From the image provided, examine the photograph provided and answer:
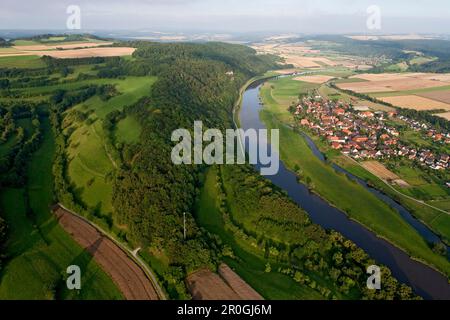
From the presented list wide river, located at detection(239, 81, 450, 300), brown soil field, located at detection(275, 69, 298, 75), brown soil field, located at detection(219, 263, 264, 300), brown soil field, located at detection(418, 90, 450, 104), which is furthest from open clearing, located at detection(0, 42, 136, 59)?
brown soil field, located at detection(219, 263, 264, 300)

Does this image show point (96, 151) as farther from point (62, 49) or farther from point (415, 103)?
point (62, 49)

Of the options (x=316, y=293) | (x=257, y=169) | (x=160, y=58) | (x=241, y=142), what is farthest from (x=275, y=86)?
(x=316, y=293)

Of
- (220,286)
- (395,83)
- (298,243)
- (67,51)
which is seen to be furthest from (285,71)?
(220,286)

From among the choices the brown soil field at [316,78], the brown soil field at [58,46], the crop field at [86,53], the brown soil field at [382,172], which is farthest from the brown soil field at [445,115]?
the brown soil field at [58,46]

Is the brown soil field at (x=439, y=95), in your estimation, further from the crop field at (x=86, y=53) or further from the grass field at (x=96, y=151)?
the crop field at (x=86, y=53)

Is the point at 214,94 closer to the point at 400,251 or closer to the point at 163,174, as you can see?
the point at 163,174

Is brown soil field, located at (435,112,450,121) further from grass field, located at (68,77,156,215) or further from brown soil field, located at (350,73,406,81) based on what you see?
grass field, located at (68,77,156,215)
